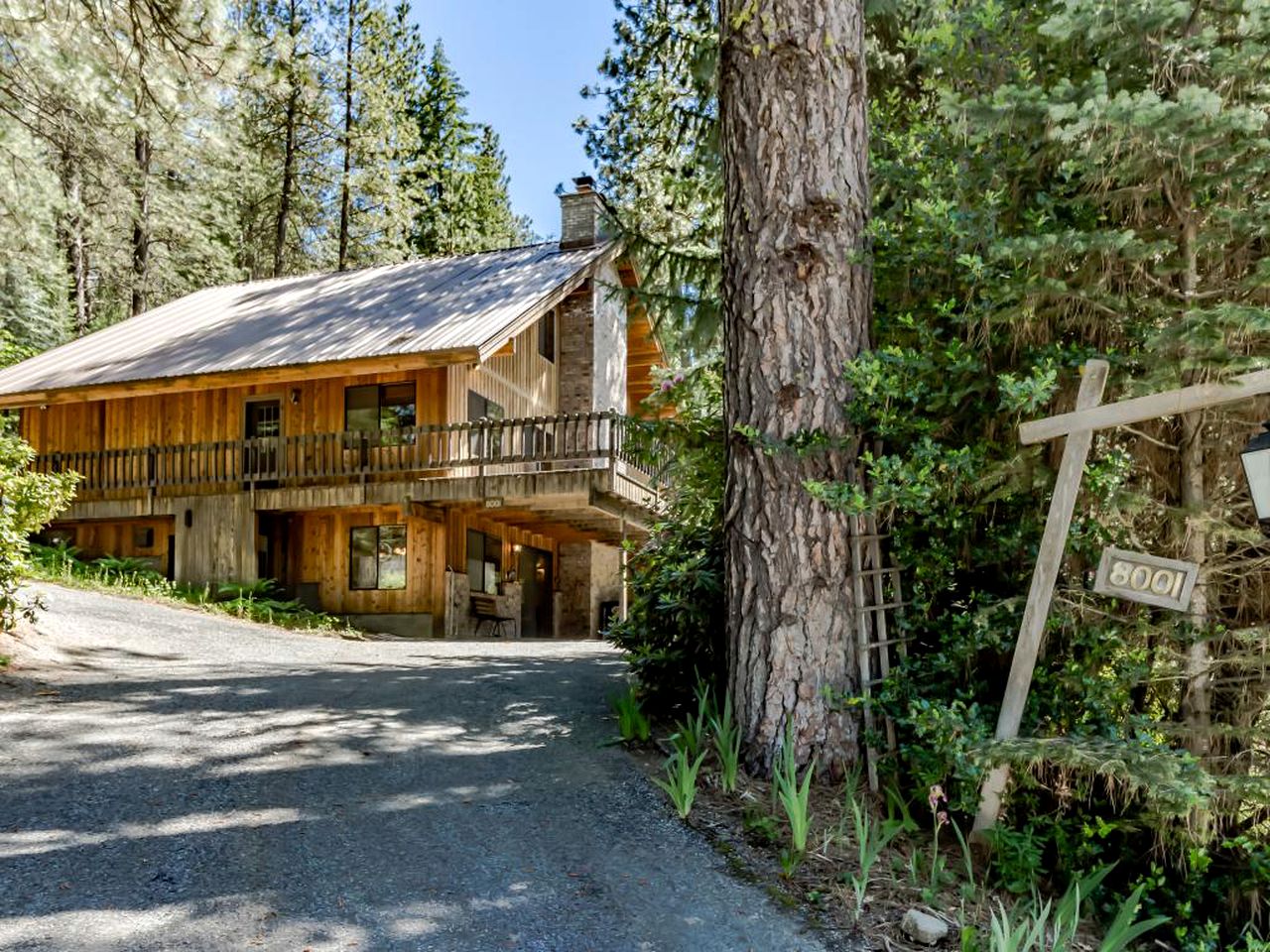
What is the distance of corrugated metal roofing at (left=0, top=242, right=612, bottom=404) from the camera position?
17547 millimetres

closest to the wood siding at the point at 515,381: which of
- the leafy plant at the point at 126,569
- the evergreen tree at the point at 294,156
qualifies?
the leafy plant at the point at 126,569

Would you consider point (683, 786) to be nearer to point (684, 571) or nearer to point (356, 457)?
point (684, 571)

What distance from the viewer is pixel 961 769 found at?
498cm

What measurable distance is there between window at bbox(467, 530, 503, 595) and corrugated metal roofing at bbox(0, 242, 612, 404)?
4.25 meters

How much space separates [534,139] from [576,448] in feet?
101

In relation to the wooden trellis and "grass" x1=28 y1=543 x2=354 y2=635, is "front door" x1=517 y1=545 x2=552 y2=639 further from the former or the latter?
Answer: the wooden trellis

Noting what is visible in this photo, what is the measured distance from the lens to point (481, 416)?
64.6 feet

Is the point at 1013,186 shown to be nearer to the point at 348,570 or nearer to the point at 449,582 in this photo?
the point at 449,582

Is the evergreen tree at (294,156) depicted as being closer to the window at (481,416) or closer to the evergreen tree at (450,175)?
the evergreen tree at (450,175)

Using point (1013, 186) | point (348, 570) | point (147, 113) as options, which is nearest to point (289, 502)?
point (348, 570)

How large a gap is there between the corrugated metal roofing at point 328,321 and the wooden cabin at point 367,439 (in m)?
0.07

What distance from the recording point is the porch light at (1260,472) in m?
4.24

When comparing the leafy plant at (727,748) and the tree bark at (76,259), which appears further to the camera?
the tree bark at (76,259)

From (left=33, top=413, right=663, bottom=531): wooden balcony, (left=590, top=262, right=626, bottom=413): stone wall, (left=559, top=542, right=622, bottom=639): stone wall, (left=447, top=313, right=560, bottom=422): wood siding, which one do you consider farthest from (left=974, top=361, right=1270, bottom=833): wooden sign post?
(left=559, top=542, right=622, bottom=639): stone wall
